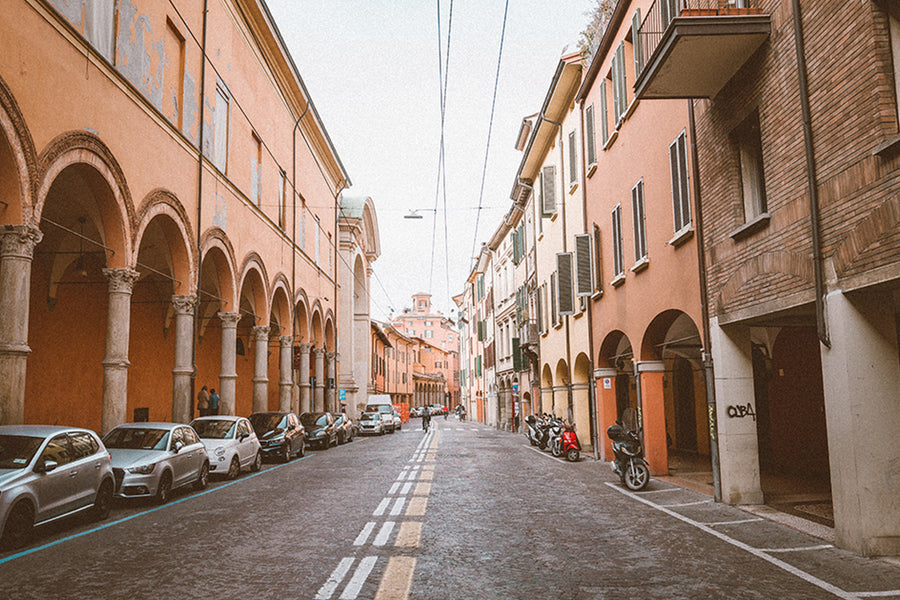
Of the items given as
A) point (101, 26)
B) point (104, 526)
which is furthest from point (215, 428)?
point (101, 26)

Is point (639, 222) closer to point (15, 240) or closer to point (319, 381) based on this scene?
point (15, 240)

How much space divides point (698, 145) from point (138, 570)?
34.0 ft

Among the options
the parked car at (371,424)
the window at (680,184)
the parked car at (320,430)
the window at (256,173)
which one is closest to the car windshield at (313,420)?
the parked car at (320,430)

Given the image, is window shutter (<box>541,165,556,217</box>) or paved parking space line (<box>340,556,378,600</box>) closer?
paved parking space line (<box>340,556,378,600</box>)

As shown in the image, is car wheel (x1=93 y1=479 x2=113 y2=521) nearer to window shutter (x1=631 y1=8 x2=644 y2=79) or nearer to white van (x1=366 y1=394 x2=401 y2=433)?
window shutter (x1=631 y1=8 x2=644 y2=79)

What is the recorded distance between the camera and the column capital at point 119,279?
14836 mm

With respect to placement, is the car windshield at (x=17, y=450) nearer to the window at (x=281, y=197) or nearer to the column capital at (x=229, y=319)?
the column capital at (x=229, y=319)

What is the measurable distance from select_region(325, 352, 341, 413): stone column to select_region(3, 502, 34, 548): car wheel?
31.9 meters

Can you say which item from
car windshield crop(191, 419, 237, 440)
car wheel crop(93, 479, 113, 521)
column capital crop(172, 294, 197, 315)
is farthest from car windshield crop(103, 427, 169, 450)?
column capital crop(172, 294, 197, 315)

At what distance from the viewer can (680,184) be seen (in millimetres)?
13414

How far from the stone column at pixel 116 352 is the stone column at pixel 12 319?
11.1 feet

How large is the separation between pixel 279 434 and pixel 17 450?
1226cm

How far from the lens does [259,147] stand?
86.2 ft

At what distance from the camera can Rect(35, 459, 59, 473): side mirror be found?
8899 mm
